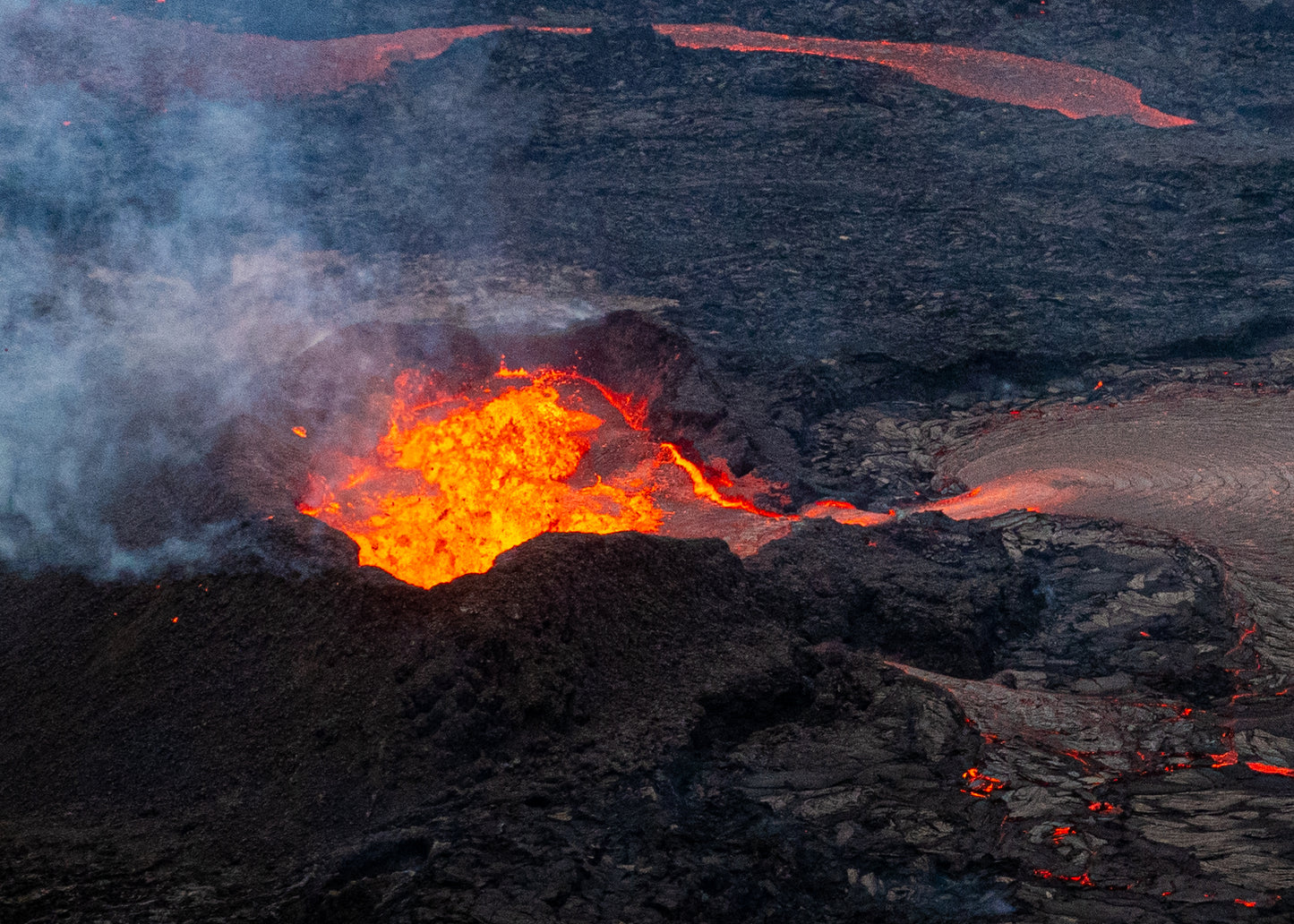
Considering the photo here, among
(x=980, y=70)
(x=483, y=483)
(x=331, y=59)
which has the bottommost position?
(x=483, y=483)

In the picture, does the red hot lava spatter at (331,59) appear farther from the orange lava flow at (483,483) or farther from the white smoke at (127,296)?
the orange lava flow at (483,483)

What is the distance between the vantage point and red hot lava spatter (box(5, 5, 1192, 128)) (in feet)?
56.6

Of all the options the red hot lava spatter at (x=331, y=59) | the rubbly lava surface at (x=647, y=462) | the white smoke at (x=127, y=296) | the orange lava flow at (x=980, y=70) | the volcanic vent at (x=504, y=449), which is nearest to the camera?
the rubbly lava surface at (x=647, y=462)

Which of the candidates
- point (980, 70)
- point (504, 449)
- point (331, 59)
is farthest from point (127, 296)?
point (980, 70)

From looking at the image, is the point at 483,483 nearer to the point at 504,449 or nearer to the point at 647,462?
the point at 504,449

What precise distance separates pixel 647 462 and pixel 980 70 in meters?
13.0

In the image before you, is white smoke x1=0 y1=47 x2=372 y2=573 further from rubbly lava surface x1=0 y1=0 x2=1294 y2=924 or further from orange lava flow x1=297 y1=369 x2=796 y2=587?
orange lava flow x1=297 y1=369 x2=796 y2=587

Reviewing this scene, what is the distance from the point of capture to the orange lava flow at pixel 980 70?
18.0 meters

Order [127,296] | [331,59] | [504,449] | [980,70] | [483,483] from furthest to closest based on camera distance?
[980,70], [331,59], [127,296], [504,449], [483,483]

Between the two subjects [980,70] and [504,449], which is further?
[980,70]

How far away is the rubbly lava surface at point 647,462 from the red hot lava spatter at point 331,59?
13cm

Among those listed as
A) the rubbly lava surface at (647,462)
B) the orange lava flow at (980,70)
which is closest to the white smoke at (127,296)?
the rubbly lava surface at (647,462)

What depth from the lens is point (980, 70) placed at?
61.5 feet

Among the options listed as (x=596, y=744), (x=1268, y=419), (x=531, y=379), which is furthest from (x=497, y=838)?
(x=1268, y=419)
